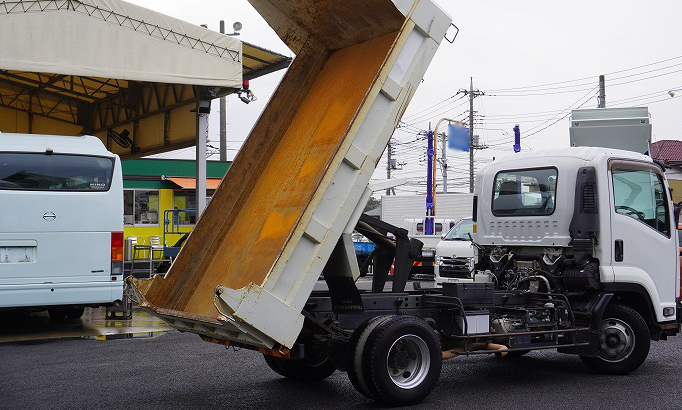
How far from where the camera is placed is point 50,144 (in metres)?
11.7

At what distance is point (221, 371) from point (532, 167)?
4386 millimetres

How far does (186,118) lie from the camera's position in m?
20.0

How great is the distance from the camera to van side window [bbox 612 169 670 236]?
8438 mm

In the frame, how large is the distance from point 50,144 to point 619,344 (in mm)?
8779

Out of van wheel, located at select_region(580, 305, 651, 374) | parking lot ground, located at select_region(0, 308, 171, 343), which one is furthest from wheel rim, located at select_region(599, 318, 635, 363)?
parking lot ground, located at select_region(0, 308, 171, 343)

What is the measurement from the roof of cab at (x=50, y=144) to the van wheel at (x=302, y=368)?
18.6 ft

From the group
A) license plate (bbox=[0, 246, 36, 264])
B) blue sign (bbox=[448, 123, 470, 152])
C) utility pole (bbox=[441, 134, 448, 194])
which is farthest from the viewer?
utility pole (bbox=[441, 134, 448, 194])

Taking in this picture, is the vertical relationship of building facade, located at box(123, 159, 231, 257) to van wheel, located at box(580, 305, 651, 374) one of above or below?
above

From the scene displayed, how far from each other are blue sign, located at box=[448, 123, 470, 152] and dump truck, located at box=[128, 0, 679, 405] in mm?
25807

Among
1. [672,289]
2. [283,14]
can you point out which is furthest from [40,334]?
[672,289]

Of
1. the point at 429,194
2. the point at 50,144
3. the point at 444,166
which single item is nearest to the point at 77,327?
the point at 50,144

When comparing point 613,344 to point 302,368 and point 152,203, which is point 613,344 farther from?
point 152,203

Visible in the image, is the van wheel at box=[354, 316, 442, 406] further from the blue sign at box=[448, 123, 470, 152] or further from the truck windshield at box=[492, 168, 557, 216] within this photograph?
the blue sign at box=[448, 123, 470, 152]

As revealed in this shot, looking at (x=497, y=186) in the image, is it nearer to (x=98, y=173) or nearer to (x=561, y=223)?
(x=561, y=223)
